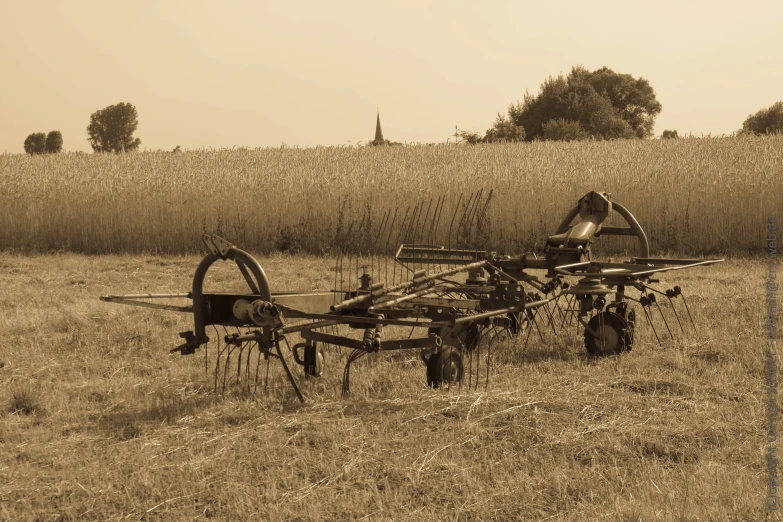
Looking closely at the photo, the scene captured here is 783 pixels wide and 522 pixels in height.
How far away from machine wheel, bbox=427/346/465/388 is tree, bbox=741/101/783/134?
47128mm

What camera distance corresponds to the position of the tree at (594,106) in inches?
1896

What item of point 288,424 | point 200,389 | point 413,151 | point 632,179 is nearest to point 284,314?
point 288,424

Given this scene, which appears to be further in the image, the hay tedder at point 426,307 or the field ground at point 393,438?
the hay tedder at point 426,307

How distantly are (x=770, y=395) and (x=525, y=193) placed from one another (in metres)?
8.91

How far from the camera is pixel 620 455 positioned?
4.16 metres

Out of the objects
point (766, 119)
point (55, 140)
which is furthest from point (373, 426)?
point (55, 140)

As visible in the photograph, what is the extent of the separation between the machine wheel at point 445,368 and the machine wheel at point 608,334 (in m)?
1.53

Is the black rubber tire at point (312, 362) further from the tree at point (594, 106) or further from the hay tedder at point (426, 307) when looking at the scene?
the tree at point (594, 106)

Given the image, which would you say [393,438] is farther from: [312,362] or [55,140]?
[55,140]

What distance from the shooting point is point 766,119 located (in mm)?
49219

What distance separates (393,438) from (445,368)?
3.14ft

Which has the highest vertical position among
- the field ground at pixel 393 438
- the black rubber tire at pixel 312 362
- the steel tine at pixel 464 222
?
the steel tine at pixel 464 222

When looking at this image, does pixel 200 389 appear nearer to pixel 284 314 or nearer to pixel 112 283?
pixel 284 314

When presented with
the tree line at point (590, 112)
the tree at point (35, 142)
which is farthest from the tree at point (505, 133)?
the tree at point (35, 142)
